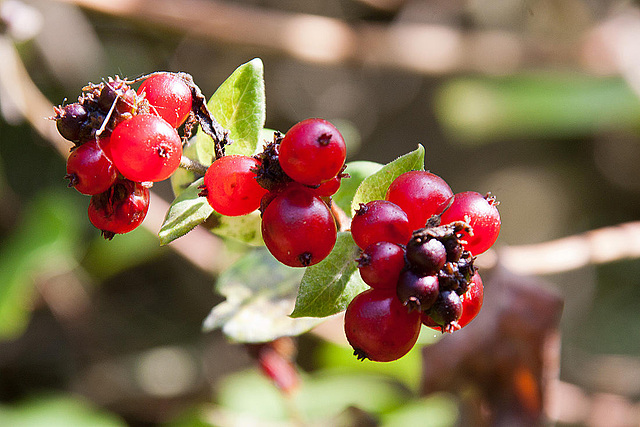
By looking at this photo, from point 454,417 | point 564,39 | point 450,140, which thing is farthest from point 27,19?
point 564,39

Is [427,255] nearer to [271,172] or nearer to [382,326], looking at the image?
[382,326]

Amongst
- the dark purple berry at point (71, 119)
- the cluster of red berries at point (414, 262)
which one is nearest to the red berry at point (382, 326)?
the cluster of red berries at point (414, 262)

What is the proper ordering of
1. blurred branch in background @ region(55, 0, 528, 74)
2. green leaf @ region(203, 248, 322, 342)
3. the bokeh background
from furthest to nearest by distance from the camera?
1. blurred branch in background @ region(55, 0, 528, 74)
2. the bokeh background
3. green leaf @ region(203, 248, 322, 342)

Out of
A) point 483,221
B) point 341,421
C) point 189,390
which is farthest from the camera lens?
point 189,390

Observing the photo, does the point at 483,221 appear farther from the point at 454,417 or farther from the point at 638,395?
the point at 638,395

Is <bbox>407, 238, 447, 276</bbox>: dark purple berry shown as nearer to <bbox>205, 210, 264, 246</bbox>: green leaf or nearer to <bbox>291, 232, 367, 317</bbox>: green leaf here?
<bbox>291, 232, 367, 317</bbox>: green leaf

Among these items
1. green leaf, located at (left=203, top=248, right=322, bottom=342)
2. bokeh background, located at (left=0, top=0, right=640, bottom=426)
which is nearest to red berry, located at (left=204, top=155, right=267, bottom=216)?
green leaf, located at (left=203, top=248, right=322, bottom=342)

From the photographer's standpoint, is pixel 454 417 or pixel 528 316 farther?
pixel 454 417
